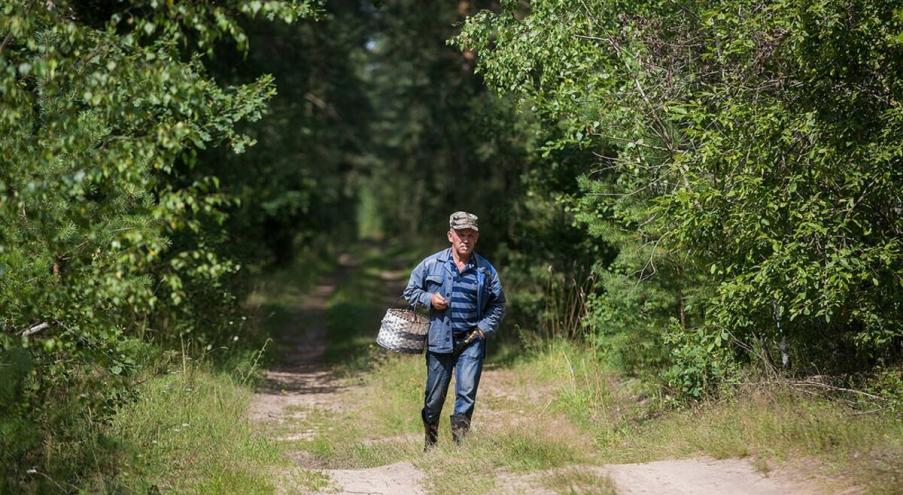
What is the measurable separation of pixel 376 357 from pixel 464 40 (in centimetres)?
504

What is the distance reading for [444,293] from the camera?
902cm

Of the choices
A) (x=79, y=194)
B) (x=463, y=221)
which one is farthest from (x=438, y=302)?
(x=79, y=194)

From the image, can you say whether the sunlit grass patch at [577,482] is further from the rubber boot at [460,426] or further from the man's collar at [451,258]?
the man's collar at [451,258]

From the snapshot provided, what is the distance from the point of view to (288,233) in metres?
32.2

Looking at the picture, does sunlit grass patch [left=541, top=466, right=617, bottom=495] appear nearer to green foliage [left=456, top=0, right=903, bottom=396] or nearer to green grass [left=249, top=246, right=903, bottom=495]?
green grass [left=249, top=246, right=903, bottom=495]

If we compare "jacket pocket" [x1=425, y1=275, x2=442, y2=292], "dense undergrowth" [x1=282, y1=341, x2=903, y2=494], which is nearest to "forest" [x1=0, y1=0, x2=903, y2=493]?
"dense undergrowth" [x1=282, y1=341, x2=903, y2=494]

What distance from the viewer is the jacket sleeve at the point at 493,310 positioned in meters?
9.00

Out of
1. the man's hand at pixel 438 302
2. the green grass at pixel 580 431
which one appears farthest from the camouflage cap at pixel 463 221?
the green grass at pixel 580 431

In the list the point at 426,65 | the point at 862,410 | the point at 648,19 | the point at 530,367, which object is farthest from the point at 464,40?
the point at 426,65

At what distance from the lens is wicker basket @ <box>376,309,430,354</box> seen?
903 cm

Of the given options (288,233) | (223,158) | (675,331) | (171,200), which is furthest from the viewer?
(288,233)

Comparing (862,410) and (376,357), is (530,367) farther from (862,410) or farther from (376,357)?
(862,410)

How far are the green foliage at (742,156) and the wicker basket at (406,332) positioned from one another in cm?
228

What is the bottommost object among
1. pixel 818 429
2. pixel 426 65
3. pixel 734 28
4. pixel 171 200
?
pixel 818 429
